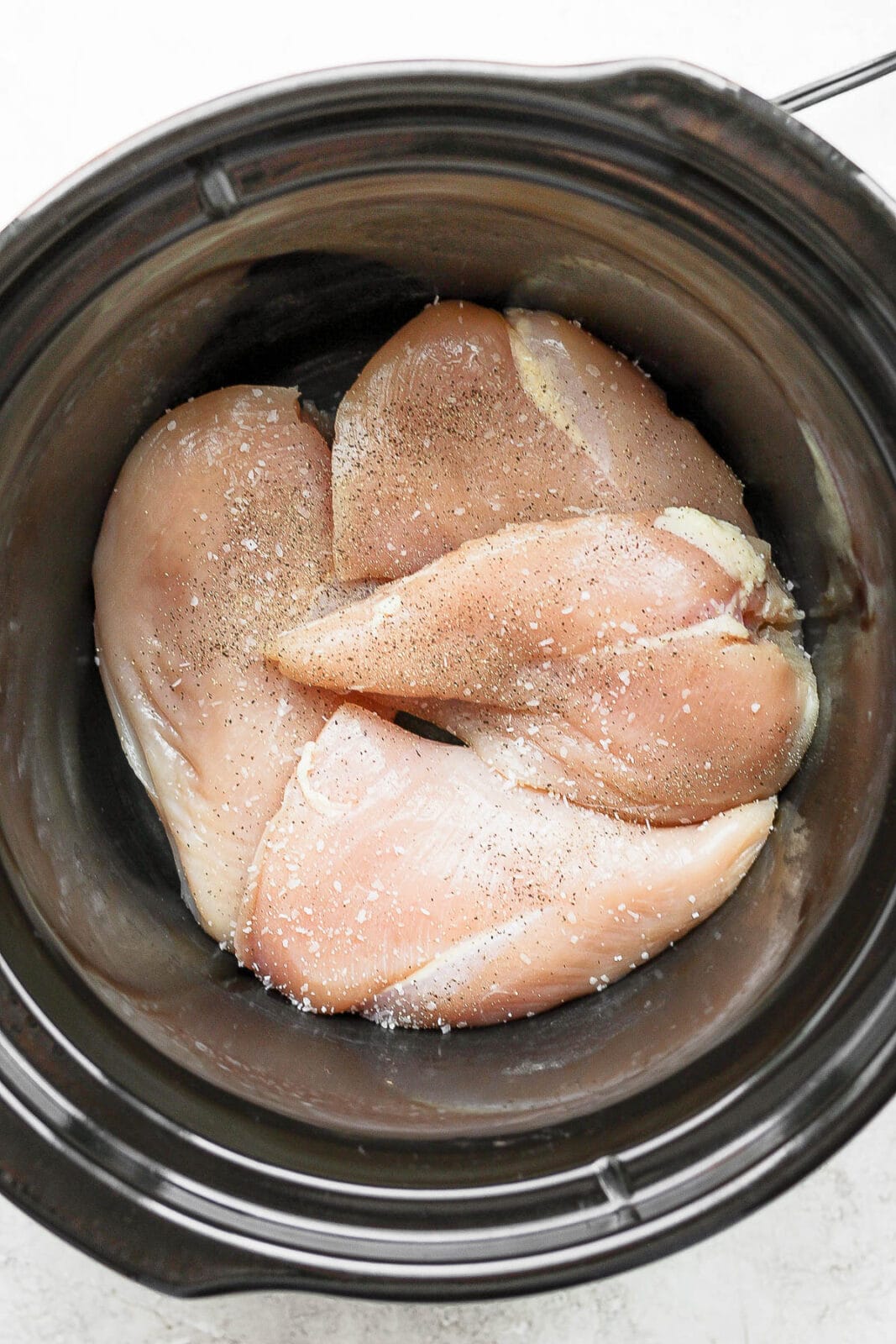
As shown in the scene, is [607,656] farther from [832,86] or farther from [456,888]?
[832,86]

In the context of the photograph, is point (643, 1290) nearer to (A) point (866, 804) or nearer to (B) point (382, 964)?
(B) point (382, 964)

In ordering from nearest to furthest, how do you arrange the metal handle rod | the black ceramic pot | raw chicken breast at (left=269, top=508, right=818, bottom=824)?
1. the black ceramic pot
2. the metal handle rod
3. raw chicken breast at (left=269, top=508, right=818, bottom=824)

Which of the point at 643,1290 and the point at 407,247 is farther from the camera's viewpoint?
the point at 643,1290

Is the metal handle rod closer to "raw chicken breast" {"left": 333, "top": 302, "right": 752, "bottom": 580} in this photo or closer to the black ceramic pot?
the black ceramic pot

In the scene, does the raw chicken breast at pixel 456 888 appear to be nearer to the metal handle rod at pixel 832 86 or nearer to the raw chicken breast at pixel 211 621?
the raw chicken breast at pixel 211 621

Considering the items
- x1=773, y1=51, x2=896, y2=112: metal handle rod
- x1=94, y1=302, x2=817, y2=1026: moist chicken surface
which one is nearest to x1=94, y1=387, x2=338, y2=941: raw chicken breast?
x1=94, y1=302, x2=817, y2=1026: moist chicken surface

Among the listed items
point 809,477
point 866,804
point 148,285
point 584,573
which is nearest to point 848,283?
point 809,477
